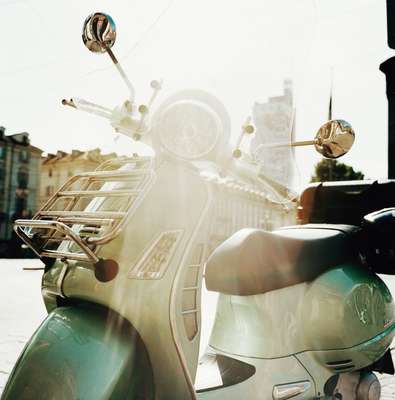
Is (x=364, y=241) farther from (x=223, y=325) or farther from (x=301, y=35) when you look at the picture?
(x=301, y=35)

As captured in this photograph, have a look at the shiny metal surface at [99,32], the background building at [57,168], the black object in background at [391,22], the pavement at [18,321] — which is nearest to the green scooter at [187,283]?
the shiny metal surface at [99,32]

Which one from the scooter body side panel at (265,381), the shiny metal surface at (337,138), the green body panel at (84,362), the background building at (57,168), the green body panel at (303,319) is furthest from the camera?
the background building at (57,168)

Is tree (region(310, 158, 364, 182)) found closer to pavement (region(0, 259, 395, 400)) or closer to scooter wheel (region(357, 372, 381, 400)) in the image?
pavement (region(0, 259, 395, 400))

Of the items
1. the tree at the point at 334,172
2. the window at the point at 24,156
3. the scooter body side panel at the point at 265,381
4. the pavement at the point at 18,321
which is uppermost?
the window at the point at 24,156

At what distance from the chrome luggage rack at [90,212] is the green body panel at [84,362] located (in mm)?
199

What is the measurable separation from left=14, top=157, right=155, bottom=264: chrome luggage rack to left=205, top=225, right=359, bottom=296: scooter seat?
374 millimetres

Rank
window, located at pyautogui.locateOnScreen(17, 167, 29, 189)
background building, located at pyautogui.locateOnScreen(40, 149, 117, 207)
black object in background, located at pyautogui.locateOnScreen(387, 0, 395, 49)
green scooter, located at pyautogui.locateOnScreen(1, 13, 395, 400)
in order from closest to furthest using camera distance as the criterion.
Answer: green scooter, located at pyautogui.locateOnScreen(1, 13, 395, 400), black object in background, located at pyautogui.locateOnScreen(387, 0, 395, 49), window, located at pyautogui.locateOnScreen(17, 167, 29, 189), background building, located at pyautogui.locateOnScreen(40, 149, 117, 207)

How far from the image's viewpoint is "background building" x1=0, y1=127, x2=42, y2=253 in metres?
44.2

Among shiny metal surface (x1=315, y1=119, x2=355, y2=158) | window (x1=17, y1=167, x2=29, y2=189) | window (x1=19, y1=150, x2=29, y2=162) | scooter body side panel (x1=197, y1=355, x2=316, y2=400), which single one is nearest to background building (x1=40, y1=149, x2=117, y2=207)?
window (x1=17, y1=167, x2=29, y2=189)

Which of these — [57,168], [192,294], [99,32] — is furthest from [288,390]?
[57,168]

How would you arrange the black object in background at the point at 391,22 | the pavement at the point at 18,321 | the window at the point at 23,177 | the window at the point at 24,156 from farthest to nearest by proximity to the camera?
1. the window at the point at 24,156
2. the window at the point at 23,177
3. the black object in background at the point at 391,22
4. the pavement at the point at 18,321

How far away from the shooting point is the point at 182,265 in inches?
57.0

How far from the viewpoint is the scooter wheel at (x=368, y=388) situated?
75.7 inches

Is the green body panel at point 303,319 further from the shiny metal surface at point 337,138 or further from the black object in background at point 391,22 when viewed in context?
the black object in background at point 391,22
